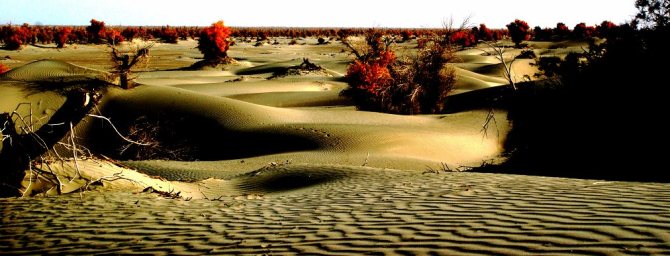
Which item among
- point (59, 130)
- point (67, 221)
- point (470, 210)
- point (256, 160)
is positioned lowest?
point (256, 160)

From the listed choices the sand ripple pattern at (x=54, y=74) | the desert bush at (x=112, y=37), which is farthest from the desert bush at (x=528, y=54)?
the desert bush at (x=112, y=37)

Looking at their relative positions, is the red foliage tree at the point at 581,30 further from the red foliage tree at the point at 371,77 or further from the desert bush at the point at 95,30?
the desert bush at the point at 95,30

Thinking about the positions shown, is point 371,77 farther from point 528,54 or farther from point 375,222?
point 375,222

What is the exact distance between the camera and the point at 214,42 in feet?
172

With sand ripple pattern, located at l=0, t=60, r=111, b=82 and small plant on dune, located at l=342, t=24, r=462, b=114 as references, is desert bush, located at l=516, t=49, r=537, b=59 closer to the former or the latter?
small plant on dune, located at l=342, t=24, r=462, b=114

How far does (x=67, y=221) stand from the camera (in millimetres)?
6047

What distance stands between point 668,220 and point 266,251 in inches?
127

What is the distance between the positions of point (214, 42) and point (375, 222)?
49416 millimetres

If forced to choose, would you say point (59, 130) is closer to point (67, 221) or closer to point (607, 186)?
point (67, 221)

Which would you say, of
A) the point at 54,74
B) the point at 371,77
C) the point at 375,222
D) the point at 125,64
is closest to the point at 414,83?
the point at 371,77

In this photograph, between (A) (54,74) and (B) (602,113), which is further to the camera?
(A) (54,74)

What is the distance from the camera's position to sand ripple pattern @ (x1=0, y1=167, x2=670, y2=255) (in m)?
4.15

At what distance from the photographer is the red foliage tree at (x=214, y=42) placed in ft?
170

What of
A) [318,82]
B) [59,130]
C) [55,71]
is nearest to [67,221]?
[59,130]
